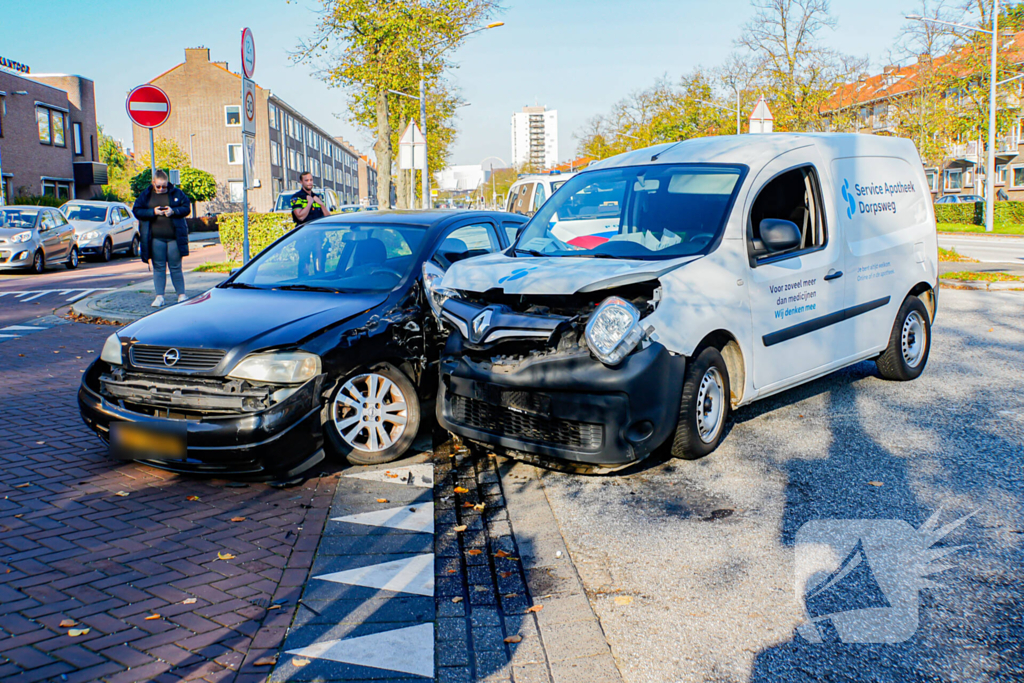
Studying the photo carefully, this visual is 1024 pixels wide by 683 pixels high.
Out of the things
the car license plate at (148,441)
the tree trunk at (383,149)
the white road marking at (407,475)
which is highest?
the tree trunk at (383,149)

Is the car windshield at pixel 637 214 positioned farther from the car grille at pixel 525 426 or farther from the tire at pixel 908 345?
the tire at pixel 908 345

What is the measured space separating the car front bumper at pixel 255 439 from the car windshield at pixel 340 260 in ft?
3.80

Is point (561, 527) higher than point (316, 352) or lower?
lower

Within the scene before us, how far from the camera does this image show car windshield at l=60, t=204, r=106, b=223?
24.3 meters

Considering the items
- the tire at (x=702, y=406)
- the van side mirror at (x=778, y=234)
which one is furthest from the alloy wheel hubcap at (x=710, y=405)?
the van side mirror at (x=778, y=234)

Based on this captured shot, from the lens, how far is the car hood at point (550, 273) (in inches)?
181

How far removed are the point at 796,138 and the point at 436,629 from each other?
427 cm

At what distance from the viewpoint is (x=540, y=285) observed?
183 inches

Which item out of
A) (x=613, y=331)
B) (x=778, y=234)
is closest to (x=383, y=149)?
(x=778, y=234)

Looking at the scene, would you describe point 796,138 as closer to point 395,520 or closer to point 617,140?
A: point 395,520

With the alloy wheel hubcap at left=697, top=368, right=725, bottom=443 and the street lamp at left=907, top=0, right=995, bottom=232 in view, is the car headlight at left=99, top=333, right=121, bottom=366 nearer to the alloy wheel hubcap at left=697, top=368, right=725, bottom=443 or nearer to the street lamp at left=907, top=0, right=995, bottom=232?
the alloy wheel hubcap at left=697, top=368, right=725, bottom=443

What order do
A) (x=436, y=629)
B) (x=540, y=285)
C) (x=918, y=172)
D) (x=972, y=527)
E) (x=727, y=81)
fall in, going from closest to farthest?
(x=436, y=629) → (x=972, y=527) → (x=540, y=285) → (x=918, y=172) → (x=727, y=81)

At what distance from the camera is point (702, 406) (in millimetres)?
5000

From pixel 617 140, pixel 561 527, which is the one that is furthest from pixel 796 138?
pixel 617 140
